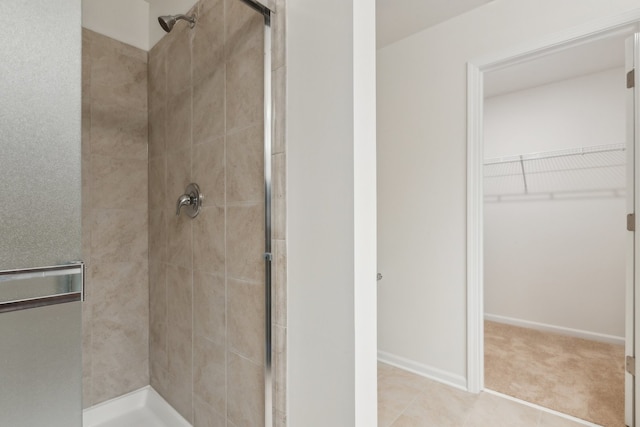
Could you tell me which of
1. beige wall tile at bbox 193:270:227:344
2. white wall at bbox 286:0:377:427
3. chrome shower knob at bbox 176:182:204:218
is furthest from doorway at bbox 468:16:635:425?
chrome shower knob at bbox 176:182:204:218

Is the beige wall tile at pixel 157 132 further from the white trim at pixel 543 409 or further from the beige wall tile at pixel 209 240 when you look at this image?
the white trim at pixel 543 409

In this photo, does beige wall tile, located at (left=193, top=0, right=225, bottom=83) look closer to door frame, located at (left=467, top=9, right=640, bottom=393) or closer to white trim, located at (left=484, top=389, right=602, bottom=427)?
door frame, located at (left=467, top=9, right=640, bottom=393)

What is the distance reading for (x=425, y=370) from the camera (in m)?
2.10

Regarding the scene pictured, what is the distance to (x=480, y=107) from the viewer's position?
6.28 feet

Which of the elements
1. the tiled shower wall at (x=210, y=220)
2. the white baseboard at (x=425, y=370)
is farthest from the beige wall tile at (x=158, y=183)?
the white baseboard at (x=425, y=370)

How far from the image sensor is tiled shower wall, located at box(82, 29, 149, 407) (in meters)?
1.69

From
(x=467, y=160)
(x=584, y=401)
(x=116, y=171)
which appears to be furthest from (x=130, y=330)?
(x=584, y=401)

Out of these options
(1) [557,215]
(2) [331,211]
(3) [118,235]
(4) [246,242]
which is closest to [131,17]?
(3) [118,235]

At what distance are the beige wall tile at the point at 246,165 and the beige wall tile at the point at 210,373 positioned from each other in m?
0.71

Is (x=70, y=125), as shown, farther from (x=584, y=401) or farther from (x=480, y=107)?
(x=584, y=401)

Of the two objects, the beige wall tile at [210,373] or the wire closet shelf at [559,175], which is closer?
the beige wall tile at [210,373]

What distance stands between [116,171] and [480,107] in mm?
2309

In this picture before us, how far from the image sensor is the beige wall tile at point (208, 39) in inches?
54.6

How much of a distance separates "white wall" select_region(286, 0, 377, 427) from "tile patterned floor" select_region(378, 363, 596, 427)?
36.9 inches
